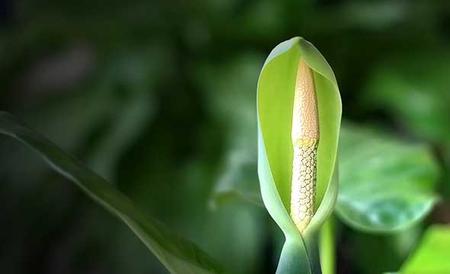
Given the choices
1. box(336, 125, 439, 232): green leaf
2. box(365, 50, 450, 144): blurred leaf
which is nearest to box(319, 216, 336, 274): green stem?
box(336, 125, 439, 232): green leaf

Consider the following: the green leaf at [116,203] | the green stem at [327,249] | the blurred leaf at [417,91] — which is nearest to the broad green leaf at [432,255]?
the green stem at [327,249]

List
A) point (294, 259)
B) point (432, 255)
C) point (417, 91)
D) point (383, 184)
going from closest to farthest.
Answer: point (294, 259) → point (432, 255) → point (383, 184) → point (417, 91)

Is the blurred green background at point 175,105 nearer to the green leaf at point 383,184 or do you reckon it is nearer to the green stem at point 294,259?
the green leaf at point 383,184

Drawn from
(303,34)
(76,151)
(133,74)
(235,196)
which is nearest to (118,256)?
(76,151)

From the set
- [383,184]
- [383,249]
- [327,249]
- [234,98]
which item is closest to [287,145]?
[327,249]

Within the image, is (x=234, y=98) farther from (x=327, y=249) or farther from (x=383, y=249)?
(x=327, y=249)

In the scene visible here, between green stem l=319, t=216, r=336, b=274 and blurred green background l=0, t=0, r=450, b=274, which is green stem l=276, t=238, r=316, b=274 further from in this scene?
blurred green background l=0, t=0, r=450, b=274

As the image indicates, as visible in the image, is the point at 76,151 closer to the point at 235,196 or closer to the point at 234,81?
the point at 234,81

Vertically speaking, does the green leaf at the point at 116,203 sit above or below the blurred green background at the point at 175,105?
above
